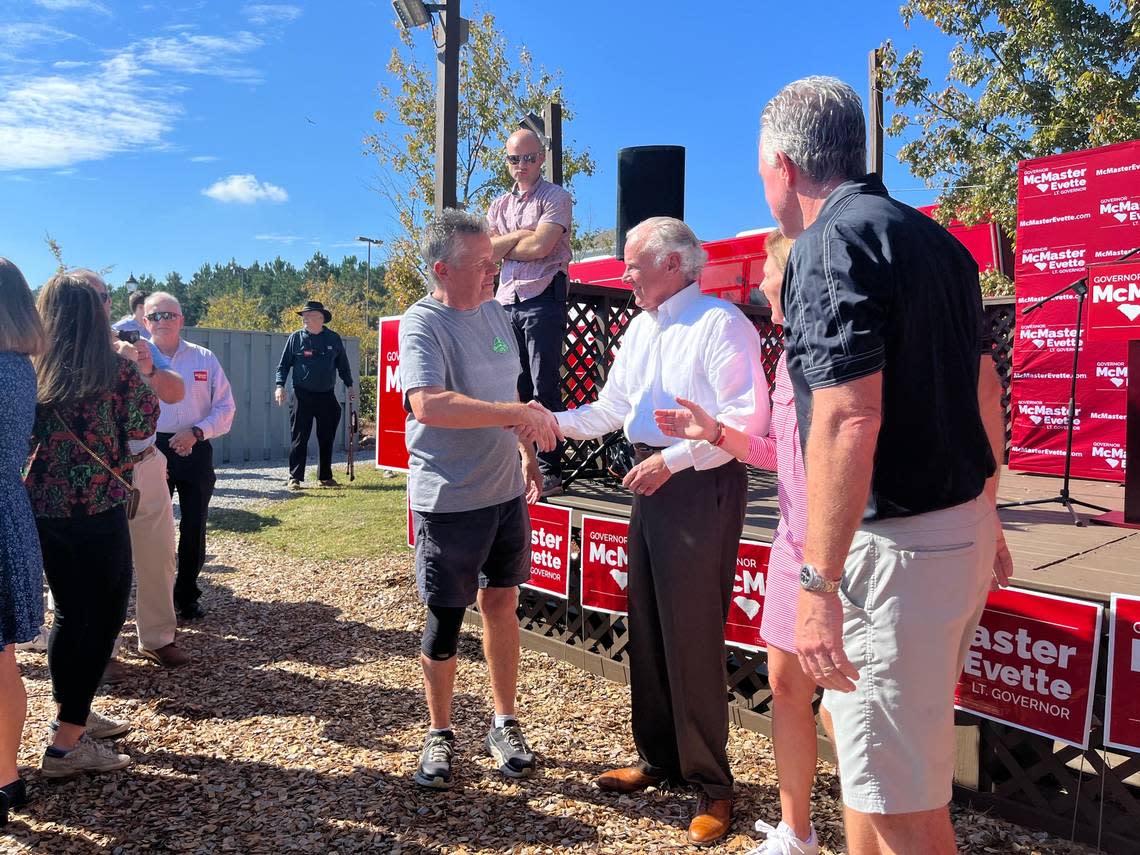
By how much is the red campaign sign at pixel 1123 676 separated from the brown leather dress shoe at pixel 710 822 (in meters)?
1.23

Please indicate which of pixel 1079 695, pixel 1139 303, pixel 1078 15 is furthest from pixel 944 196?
pixel 1079 695

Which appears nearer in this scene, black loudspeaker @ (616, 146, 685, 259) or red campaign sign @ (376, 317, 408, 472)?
red campaign sign @ (376, 317, 408, 472)

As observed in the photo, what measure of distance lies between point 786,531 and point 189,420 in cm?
371

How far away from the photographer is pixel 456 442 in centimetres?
301

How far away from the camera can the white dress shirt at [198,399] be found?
4660mm

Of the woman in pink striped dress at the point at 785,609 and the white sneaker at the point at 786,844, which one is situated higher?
the woman in pink striped dress at the point at 785,609

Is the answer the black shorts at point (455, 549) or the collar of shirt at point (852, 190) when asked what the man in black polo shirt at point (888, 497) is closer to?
the collar of shirt at point (852, 190)

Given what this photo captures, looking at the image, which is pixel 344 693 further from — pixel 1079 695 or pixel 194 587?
pixel 1079 695

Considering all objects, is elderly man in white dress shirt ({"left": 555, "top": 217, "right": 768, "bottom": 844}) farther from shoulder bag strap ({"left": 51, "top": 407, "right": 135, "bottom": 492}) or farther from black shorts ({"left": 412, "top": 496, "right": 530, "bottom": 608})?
shoulder bag strap ({"left": 51, "top": 407, "right": 135, "bottom": 492})

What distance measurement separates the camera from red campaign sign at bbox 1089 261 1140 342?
5523mm

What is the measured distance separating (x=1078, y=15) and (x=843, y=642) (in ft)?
52.8

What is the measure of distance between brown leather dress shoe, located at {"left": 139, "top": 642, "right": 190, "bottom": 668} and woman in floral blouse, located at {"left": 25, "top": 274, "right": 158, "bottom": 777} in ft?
4.27

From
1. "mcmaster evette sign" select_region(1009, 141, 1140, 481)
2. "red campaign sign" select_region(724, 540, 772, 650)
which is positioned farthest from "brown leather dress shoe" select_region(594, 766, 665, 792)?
"mcmaster evette sign" select_region(1009, 141, 1140, 481)

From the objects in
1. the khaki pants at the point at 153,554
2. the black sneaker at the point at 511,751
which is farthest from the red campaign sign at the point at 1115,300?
the khaki pants at the point at 153,554
